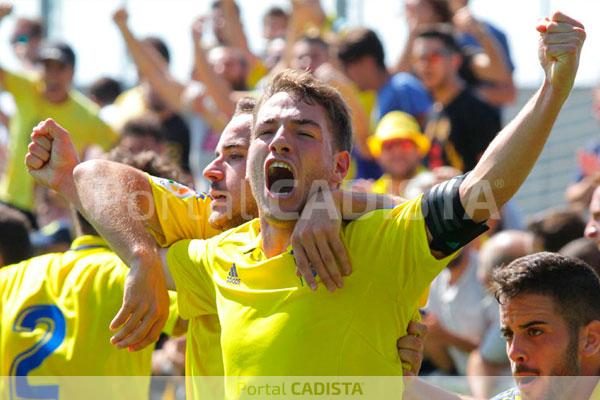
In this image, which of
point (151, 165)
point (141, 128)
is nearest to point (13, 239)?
point (151, 165)

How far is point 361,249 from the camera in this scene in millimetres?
3629

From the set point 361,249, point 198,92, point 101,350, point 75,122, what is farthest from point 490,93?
point 361,249

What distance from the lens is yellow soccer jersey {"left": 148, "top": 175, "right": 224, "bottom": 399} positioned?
416cm

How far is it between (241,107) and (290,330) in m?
1.13

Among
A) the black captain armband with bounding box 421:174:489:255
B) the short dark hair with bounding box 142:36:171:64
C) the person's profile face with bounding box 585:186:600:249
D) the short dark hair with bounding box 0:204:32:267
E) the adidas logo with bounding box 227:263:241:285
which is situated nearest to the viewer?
the black captain armband with bounding box 421:174:489:255

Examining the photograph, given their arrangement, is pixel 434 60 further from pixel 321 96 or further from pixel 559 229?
pixel 321 96

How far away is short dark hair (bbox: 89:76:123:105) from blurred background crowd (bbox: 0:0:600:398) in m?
0.01

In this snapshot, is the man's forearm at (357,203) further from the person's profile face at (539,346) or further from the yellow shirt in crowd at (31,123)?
the yellow shirt in crowd at (31,123)

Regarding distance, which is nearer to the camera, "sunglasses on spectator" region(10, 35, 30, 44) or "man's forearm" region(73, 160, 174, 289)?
"man's forearm" region(73, 160, 174, 289)

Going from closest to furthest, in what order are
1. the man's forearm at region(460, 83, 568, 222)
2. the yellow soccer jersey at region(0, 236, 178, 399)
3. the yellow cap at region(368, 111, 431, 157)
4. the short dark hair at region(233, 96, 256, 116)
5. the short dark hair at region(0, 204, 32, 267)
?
the man's forearm at region(460, 83, 568, 222) < the short dark hair at region(233, 96, 256, 116) < the yellow soccer jersey at region(0, 236, 178, 399) < the short dark hair at region(0, 204, 32, 267) < the yellow cap at region(368, 111, 431, 157)

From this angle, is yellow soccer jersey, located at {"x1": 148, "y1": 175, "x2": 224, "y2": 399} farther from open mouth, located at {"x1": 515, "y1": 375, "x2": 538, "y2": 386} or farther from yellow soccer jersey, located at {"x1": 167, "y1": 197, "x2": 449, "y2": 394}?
open mouth, located at {"x1": 515, "y1": 375, "x2": 538, "y2": 386}

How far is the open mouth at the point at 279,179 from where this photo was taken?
3715mm

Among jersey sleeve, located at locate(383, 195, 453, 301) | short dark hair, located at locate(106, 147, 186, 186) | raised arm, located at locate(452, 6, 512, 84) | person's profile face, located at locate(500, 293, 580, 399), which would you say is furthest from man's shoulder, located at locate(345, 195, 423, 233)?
raised arm, located at locate(452, 6, 512, 84)

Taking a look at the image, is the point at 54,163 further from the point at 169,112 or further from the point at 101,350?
the point at 169,112
